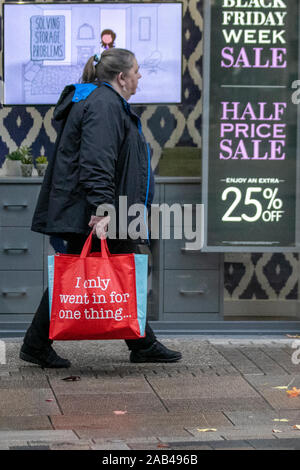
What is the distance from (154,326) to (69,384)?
158cm

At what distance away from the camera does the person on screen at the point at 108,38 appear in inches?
287

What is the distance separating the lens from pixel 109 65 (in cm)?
564

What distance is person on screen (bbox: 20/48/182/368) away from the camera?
5.35 meters

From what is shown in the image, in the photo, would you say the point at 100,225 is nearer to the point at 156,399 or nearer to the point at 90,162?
the point at 90,162

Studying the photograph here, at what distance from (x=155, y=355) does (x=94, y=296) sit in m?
0.80

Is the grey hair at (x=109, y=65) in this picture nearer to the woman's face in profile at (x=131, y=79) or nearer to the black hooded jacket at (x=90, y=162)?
the woman's face in profile at (x=131, y=79)

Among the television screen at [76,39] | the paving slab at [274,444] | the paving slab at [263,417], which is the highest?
the television screen at [76,39]

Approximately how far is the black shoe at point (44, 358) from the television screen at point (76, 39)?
7.78 ft

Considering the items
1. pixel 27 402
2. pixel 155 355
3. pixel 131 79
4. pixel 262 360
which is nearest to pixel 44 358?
pixel 155 355

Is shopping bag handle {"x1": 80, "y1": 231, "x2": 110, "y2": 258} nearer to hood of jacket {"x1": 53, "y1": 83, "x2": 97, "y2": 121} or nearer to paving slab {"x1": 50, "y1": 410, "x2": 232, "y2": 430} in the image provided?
hood of jacket {"x1": 53, "y1": 83, "x2": 97, "y2": 121}

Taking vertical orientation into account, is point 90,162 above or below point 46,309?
above

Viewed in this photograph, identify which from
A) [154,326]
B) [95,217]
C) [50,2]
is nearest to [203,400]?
[95,217]

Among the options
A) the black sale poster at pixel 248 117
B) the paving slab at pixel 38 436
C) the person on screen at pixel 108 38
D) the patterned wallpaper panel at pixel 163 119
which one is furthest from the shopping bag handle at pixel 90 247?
the person on screen at pixel 108 38

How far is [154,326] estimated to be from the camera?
22.5 ft
